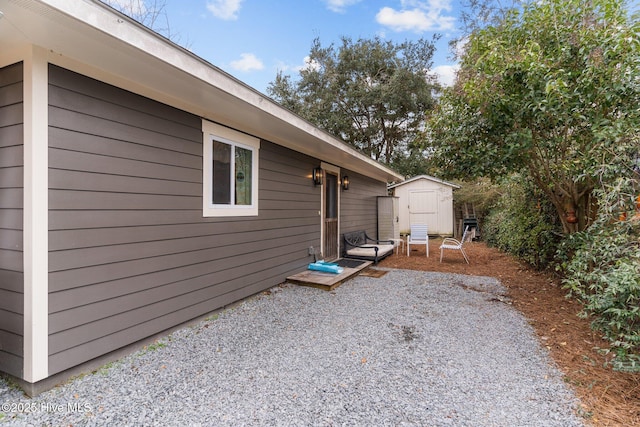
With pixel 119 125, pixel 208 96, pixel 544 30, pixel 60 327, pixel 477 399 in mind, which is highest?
pixel 544 30

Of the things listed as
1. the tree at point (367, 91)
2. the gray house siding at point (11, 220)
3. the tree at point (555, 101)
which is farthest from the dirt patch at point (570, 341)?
the tree at point (367, 91)

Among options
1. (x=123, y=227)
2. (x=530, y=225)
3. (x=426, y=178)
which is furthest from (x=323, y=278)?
(x=426, y=178)

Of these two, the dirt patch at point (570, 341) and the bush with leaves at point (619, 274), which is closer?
the dirt patch at point (570, 341)

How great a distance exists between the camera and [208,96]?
118 inches

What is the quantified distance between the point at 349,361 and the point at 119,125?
2776 millimetres

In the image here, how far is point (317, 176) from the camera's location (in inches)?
231

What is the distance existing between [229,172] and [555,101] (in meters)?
3.69

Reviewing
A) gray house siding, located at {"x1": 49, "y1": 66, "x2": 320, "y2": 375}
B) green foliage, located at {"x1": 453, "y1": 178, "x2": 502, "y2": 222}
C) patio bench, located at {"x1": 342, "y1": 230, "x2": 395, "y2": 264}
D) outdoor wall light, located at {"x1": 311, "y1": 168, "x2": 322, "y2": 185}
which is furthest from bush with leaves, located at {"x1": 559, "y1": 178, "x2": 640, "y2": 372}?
green foliage, located at {"x1": 453, "y1": 178, "x2": 502, "y2": 222}

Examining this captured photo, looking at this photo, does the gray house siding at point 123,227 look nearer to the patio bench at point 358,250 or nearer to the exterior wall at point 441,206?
the patio bench at point 358,250

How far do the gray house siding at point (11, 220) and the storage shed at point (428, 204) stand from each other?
459 inches

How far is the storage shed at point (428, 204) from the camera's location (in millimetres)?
12633

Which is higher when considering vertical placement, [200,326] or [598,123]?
[598,123]

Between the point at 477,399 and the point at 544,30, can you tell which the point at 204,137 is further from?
the point at 544,30

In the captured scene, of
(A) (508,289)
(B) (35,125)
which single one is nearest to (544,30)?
(A) (508,289)
